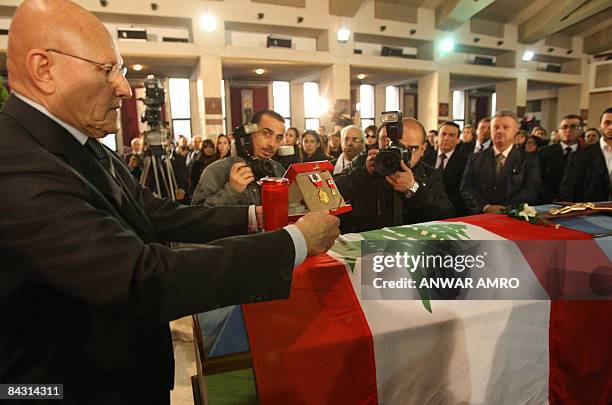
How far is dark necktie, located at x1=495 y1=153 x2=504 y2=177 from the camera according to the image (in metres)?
3.13

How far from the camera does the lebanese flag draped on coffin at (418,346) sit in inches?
41.9

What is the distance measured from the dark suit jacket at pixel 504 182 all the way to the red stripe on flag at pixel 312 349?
229cm

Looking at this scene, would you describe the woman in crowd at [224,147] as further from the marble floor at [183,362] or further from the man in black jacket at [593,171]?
the man in black jacket at [593,171]

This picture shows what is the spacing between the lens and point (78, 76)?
2.74 ft

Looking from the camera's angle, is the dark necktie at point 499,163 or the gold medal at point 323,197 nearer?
the gold medal at point 323,197

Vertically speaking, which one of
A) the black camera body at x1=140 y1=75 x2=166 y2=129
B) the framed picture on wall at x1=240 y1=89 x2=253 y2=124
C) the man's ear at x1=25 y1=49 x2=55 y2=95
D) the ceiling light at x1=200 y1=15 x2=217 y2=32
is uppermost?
the ceiling light at x1=200 y1=15 x2=217 y2=32

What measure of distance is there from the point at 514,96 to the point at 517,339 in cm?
1341

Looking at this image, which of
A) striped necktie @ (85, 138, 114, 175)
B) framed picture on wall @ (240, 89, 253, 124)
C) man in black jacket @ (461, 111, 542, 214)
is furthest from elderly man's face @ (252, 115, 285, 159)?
framed picture on wall @ (240, 89, 253, 124)

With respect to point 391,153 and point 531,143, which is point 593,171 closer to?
Answer: point 391,153

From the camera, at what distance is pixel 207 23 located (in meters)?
8.21

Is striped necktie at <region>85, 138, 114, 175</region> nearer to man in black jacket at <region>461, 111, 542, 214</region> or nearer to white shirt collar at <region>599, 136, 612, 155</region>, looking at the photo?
man in black jacket at <region>461, 111, 542, 214</region>

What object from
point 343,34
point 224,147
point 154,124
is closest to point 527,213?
point 154,124

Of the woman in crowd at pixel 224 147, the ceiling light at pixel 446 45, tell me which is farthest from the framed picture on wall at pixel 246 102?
the woman in crowd at pixel 224 147

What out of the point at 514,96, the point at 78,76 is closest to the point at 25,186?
the point at 78,76
